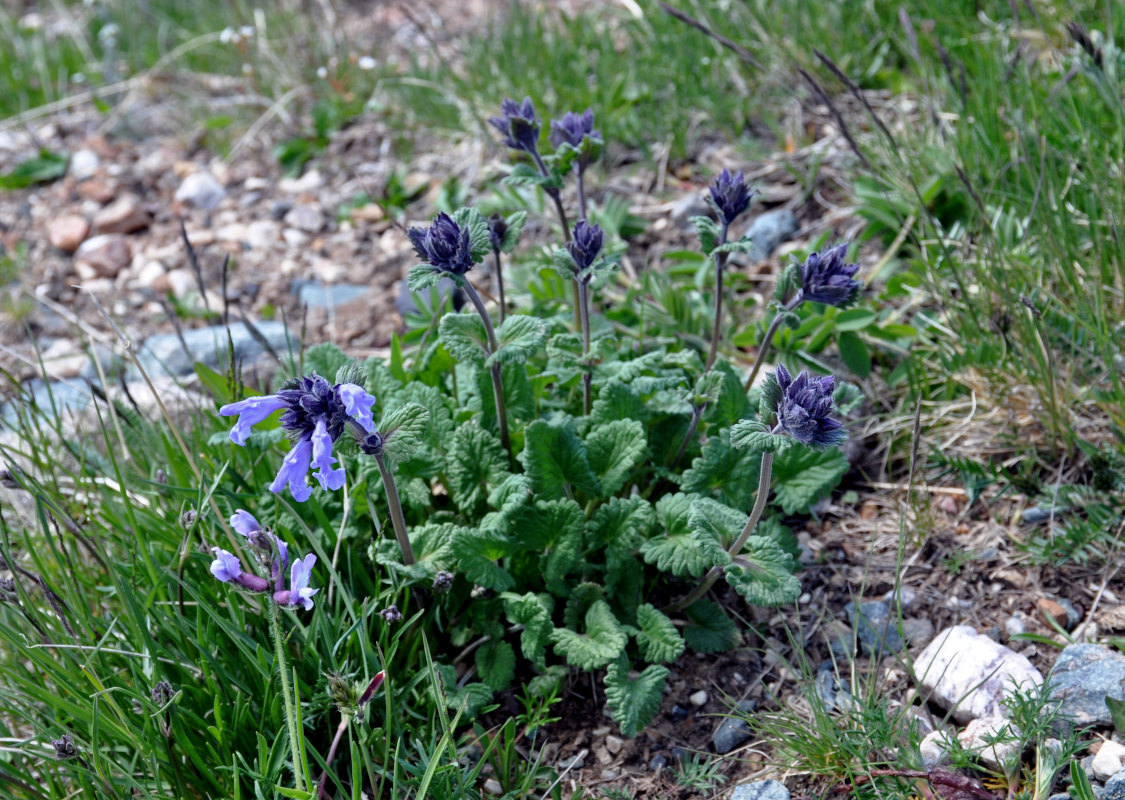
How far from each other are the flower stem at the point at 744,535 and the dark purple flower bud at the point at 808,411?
0.36ft

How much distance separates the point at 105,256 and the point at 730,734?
3.46 metres

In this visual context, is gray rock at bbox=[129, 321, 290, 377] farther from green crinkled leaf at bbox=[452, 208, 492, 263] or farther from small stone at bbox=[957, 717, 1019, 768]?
small stone at bbox=[957, 717, 1019, 768]

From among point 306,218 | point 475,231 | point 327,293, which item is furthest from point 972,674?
point 306,218

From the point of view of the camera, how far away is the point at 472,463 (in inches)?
92.4

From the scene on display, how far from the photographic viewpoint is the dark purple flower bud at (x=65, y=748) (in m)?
1.72

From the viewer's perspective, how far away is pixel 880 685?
2.17 metres

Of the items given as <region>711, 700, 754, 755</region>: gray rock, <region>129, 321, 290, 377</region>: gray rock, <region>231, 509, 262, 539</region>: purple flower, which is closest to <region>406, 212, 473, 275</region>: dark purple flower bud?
<region>231, 509, 262, 539</region>: purple flower

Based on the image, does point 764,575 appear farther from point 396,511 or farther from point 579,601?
point 396,511

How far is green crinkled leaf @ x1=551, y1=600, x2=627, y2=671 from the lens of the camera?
81.1 inches

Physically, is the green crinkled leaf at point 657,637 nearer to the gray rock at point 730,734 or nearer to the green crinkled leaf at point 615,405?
the gray rock at point 730,734

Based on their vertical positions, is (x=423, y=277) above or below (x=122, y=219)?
above

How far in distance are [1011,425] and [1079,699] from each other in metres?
0.84

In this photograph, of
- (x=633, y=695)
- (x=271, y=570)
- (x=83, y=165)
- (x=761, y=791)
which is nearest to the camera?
(x=271, y=570)

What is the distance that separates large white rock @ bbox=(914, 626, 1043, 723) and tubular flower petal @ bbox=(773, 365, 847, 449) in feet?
1.83
